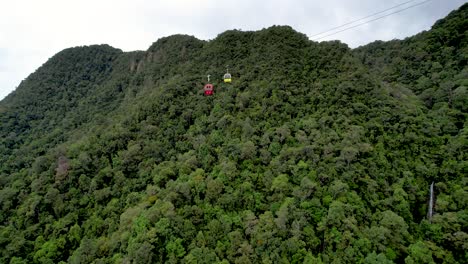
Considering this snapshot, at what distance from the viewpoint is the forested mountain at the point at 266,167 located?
37.3 meters

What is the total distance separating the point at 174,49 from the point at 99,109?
2219 centimetres

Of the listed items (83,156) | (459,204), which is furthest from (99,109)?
(459,204)

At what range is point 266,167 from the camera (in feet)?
151

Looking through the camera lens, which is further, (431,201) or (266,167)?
(266,167)

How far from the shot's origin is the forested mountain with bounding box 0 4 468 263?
122ft

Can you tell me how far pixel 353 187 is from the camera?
40.4 metres

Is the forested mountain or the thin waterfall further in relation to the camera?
the thin waterfall

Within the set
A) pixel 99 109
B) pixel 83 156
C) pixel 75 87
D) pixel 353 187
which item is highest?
pixel 75 87

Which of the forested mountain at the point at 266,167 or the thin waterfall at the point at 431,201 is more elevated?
the forested mountain at the point at 266,167

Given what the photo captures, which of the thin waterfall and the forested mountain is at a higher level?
the forested mountain

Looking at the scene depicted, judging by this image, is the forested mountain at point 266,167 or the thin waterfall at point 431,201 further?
the thin waterfall at point 431,201

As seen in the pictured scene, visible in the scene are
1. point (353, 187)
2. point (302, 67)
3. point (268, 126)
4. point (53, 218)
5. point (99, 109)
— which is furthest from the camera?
point (99, 109)

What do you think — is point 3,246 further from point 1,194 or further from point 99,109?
point 99,109

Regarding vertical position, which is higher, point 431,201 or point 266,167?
point 266,167
